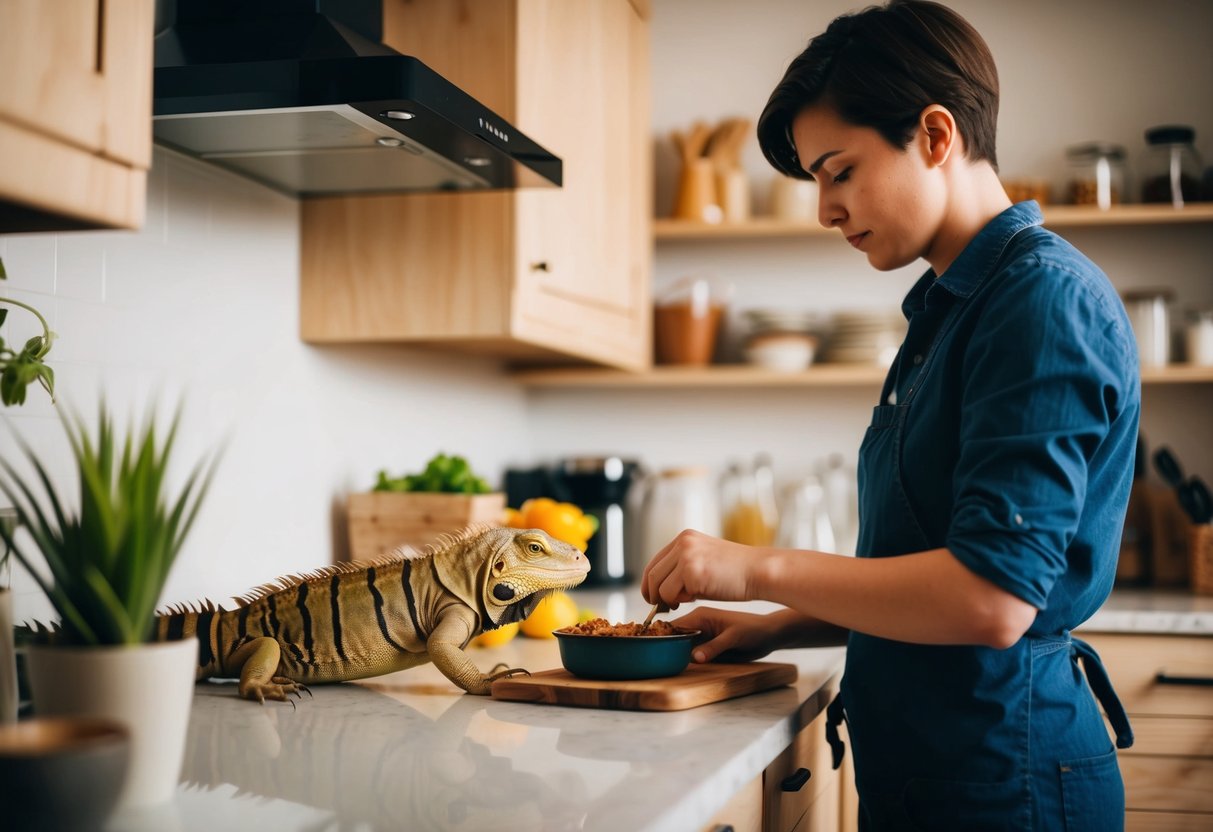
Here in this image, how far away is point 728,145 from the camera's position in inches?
126

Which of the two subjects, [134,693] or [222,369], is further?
[222,369]

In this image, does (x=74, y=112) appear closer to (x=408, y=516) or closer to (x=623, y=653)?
(x=623, y=653)

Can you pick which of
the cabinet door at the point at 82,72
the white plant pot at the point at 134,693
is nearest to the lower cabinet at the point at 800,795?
the white plant pot at the point at 134,693

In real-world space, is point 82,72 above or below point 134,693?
above

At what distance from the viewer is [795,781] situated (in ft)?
4.69

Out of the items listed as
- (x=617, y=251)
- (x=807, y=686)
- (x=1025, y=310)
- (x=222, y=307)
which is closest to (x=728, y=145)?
(x=617, y=251)

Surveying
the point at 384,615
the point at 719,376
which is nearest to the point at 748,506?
the point at 719,376

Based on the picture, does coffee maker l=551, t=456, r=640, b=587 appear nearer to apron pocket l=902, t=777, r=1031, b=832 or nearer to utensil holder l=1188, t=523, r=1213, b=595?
utensil holder l=1188, t=523, r=1213, b=595

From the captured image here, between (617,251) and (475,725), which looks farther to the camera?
(617,251)

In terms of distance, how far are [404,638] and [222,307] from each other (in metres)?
0.69

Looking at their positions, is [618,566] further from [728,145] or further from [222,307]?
[222,307]

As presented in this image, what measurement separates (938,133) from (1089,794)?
0.72 meters

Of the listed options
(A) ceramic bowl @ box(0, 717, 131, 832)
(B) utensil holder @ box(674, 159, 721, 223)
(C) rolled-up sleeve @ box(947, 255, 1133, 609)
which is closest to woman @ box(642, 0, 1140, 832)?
(C) rolled-up sleeve @ box(947, 255, 1133, 609)

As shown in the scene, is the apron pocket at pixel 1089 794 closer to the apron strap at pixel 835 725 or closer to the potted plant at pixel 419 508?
the apron strap at pixel 835 725
